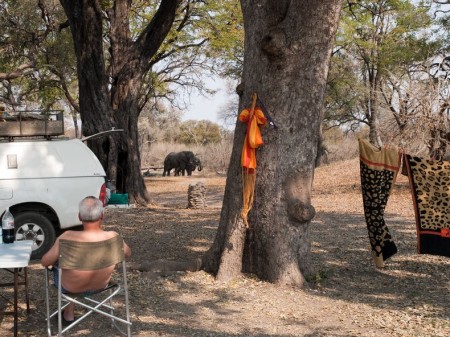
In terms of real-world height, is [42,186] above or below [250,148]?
below

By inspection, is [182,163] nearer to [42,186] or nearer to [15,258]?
[42,186]

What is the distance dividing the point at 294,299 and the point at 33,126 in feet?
15.0

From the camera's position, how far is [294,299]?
6434 mm

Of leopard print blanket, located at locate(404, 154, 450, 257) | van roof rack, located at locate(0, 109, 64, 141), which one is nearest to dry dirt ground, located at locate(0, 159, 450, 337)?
leopard print blanket, located at locate(404, 154, 450, 257)

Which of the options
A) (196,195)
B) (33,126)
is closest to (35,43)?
(196,195)

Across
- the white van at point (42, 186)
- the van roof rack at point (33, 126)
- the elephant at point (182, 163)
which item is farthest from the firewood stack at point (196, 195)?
the elephant at point (182, 163)

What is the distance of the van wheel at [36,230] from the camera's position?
8.44 m

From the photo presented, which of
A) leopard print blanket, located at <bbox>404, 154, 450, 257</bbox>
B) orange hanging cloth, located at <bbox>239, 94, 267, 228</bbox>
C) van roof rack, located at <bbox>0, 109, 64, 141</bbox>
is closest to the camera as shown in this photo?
orange hanging cloth, located at <bbox>239, 94, 267, 228</bbox>

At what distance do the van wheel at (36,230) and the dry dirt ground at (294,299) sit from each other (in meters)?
0.42

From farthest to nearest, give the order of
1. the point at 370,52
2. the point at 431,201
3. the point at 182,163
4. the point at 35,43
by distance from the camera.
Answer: the point at 182,163
the point at 370,52
the point at 35,43
the point at 431,201

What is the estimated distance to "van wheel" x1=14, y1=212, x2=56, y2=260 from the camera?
8.44 meters

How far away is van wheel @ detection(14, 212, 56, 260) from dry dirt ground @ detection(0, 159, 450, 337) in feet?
1.36

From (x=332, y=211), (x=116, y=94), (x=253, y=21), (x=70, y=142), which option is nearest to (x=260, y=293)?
(x=253, y=21)

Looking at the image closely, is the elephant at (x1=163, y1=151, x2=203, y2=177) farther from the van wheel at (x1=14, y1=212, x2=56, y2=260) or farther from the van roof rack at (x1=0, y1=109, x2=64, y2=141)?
the van wheel at (x1=14, y1=212, x2=56, y2=260)
